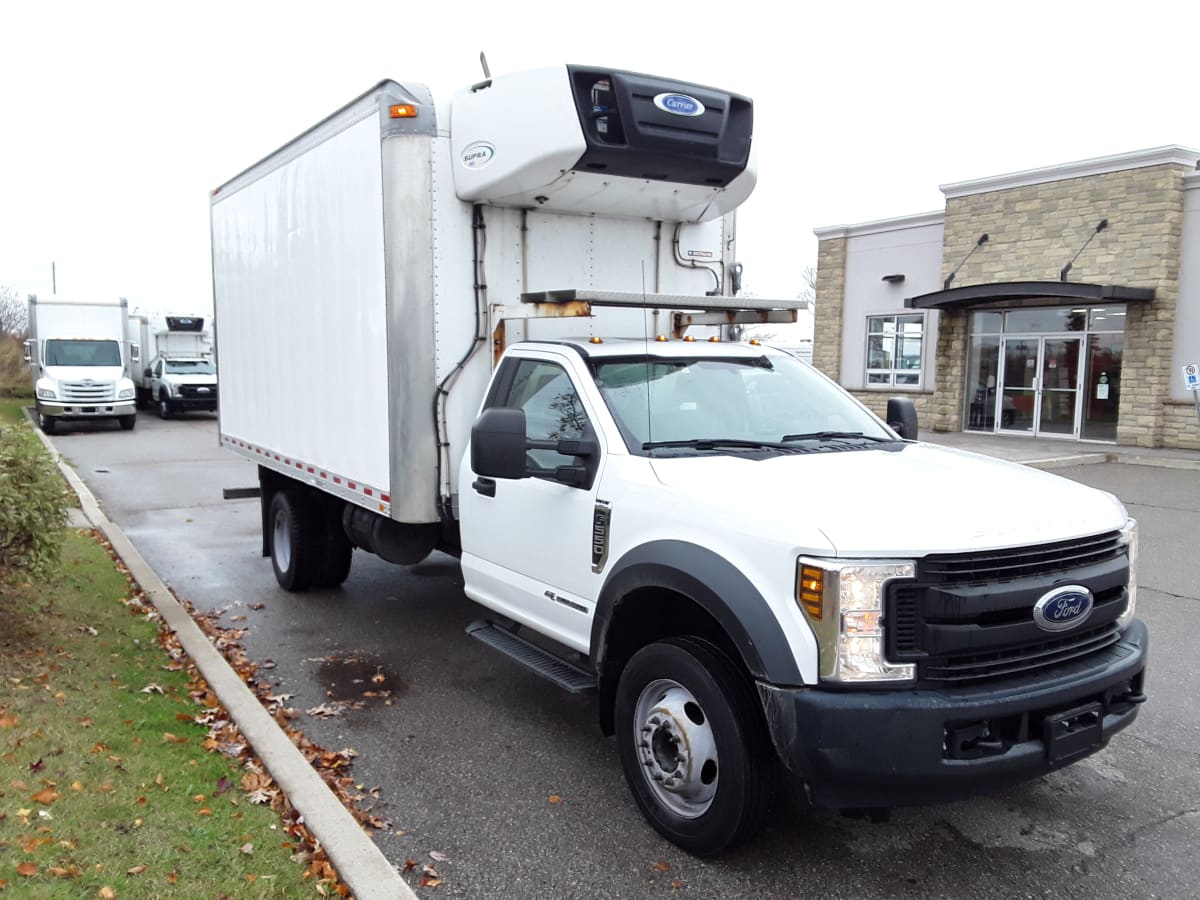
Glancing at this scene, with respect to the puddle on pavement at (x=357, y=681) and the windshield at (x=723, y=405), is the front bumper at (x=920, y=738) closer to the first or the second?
the windshield at (x=723, y=405)

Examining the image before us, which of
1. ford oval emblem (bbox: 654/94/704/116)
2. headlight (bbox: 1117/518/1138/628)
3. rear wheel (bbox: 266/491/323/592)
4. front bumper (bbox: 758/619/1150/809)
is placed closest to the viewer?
front bumper (bbox: 758/619/1150/809)

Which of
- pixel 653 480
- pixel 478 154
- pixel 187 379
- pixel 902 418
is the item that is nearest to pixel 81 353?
pixel 187 379

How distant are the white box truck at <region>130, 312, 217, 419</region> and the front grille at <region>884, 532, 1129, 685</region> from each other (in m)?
28.0

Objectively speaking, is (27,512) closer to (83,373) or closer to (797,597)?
(797,597)

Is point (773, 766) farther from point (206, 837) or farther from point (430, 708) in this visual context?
point (430, 708)

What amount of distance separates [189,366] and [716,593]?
30191 millimetres

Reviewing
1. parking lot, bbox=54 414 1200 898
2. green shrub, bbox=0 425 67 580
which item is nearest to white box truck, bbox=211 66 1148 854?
parking lot, bbox=54 414 1200 898

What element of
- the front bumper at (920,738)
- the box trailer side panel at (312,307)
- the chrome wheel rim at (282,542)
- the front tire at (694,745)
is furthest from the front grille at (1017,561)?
the chrome wheel rim at (282,542)

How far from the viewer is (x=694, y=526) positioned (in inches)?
146

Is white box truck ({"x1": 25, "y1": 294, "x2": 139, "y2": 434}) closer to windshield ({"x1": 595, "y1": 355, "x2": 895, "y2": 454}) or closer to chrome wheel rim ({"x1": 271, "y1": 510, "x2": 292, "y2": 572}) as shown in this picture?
chrome wheel rim ({"x1": 271, "y1": 510, "x2": 292, "y2": 572})

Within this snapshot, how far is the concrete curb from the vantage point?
343cm

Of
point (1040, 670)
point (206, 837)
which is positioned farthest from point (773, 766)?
point (206, 837)

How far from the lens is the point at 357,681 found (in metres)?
5.86

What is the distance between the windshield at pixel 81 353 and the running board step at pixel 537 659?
2519cm
